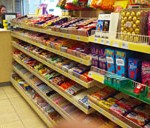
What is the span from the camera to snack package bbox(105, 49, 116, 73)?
1.74 metres

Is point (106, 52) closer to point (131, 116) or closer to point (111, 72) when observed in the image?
point (111, 72)

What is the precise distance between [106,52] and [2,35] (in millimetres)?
3270

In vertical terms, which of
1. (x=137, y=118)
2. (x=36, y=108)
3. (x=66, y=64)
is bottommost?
(x=36, y=108)

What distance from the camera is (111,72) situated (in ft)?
5.80

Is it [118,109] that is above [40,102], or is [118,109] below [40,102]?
above

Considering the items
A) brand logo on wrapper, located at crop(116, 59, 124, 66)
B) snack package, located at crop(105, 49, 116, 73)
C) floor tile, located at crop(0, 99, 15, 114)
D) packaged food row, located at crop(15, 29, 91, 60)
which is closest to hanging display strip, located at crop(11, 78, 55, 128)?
floor tile, located at crop(0, 99, 15, 114)

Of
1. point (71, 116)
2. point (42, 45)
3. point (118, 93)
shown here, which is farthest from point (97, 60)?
point (42, 45)

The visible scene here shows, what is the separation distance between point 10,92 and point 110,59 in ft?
10.5

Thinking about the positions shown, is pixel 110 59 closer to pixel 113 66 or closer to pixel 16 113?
pixel 113 66

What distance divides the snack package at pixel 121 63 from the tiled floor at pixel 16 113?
6.17ft

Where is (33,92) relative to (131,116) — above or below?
below

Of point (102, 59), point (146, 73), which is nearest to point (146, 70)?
point (146, 73)

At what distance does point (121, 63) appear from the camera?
165 cm

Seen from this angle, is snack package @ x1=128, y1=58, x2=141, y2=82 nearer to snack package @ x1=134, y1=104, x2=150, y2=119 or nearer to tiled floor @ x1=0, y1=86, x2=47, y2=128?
snack package @ x1=134, y1=104, x2=150, y2=119
